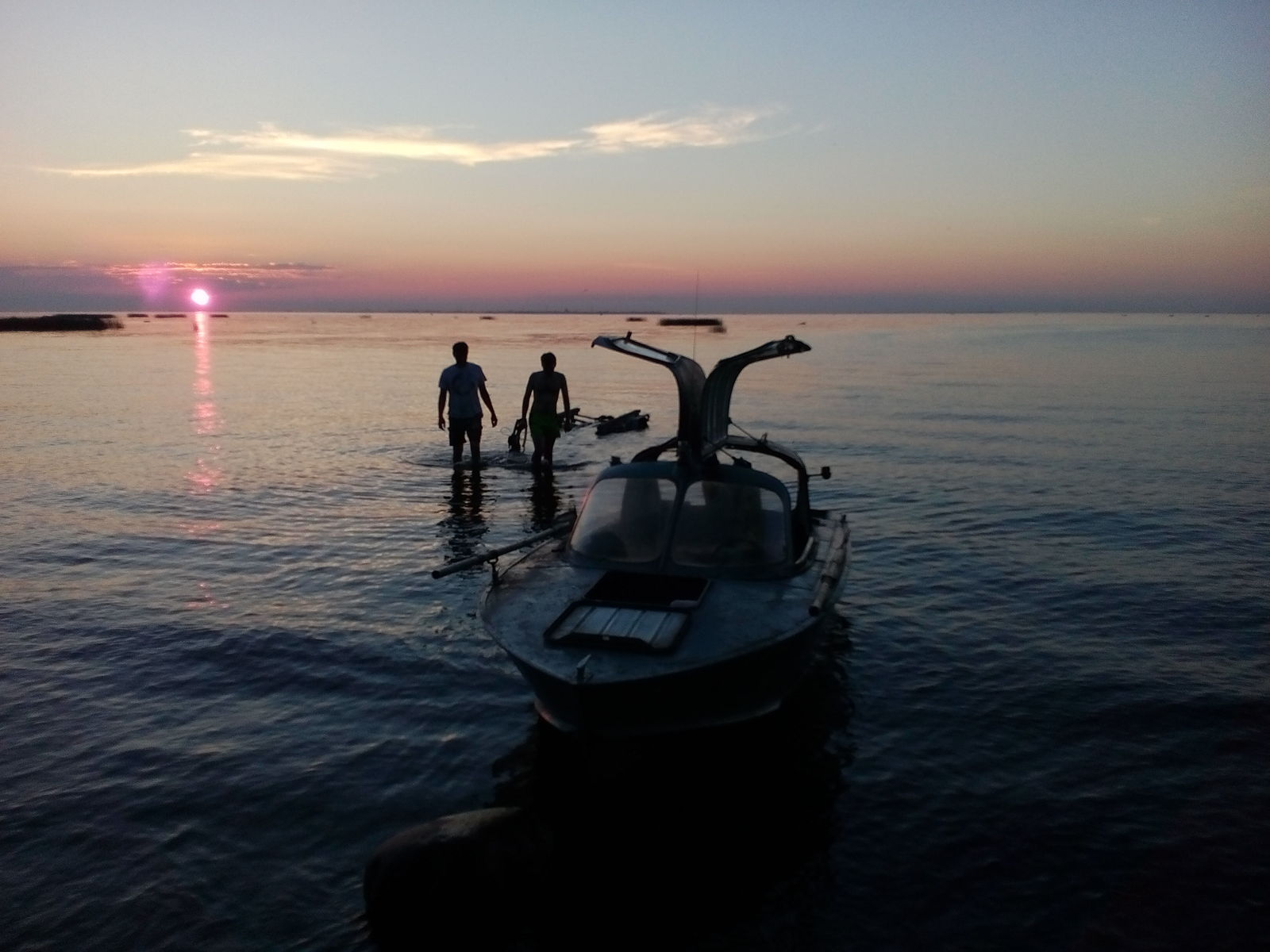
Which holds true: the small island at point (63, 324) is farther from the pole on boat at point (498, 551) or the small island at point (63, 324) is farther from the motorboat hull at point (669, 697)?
the motorboat hull at point (669, 697)

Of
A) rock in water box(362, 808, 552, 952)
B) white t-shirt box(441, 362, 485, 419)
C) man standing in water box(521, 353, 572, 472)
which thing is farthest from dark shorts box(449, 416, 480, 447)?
rock in water box(362, 808, 552, 952)

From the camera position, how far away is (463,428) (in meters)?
20.8

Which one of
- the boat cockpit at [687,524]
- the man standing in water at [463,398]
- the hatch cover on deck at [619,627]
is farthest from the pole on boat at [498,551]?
the man standing in water at [463,398]

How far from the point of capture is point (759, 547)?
9.27m

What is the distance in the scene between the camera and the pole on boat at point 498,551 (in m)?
8.95

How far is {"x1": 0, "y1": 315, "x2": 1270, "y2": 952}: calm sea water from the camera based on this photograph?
21.1 feet

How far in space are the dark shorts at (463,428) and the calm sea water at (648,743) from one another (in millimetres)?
1074

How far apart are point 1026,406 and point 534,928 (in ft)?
123

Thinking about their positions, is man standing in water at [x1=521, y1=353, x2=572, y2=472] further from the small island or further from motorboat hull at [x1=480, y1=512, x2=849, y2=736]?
the small island

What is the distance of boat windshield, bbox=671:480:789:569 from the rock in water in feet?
11.5

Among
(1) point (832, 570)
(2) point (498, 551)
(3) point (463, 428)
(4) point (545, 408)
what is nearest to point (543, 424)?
(4) point (545, 408)

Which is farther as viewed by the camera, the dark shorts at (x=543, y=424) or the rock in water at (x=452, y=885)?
the dark shorts at (x=543, y=424)

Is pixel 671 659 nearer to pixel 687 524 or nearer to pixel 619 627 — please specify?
pixel 619 627

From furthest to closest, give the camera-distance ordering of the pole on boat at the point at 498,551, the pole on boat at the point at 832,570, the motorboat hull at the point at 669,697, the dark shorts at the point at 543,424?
the dark shorts at the point at 543,424, the pole on boat at the point at 498,551, the pole on boat at the point at 832,570, the motorboat hull at the point at 669,697
